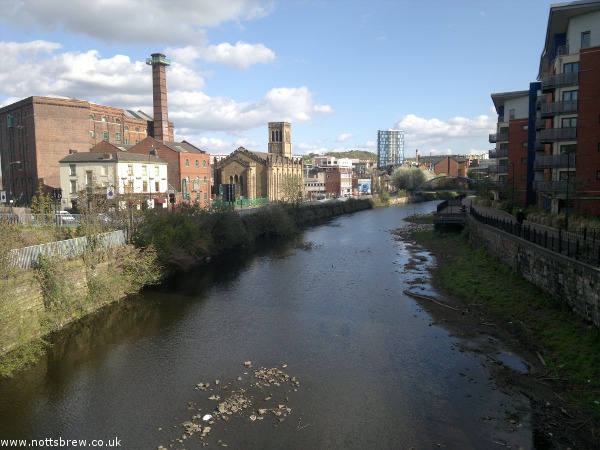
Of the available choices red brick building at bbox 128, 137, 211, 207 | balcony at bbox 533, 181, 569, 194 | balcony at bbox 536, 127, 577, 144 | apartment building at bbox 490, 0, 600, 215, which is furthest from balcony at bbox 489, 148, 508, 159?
red brick building at bbox 128, 137, 211, 207

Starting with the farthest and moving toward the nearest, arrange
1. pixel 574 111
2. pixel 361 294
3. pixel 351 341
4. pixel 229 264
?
pixel 229 264 → pixel 574 111 → pixel 361 294 → pixel 351 341

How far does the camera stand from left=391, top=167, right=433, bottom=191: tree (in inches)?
5212

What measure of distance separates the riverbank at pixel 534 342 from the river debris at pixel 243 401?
752 centimetres

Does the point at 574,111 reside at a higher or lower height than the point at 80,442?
higher

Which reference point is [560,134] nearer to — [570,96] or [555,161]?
[555,161]

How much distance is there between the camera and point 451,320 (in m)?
22.9

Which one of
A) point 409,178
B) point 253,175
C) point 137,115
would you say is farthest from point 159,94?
point 409,178

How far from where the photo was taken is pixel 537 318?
2050cm

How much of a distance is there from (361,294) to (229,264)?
568 inches

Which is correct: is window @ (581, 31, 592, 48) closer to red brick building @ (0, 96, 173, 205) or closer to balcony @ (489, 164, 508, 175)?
balcony @ (489, 164, 508, 175)

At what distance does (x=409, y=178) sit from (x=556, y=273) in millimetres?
115093

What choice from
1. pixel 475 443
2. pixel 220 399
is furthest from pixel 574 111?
pixel 220 399

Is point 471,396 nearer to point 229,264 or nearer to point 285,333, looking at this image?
point 285,333

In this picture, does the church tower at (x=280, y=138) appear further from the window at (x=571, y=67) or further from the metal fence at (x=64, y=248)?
the metal fence at (x=64, y=248)
